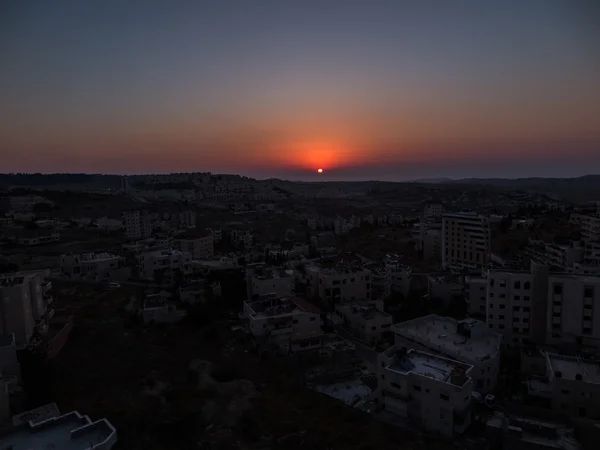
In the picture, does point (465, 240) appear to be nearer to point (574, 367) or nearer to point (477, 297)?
point (477, 297)

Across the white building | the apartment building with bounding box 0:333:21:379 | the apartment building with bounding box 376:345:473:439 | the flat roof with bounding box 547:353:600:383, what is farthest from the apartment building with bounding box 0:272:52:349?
the white building

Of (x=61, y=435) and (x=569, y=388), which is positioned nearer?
(x=61, y=435)

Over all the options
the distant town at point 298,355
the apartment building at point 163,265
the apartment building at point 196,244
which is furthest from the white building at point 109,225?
the apartment building at point 163,265

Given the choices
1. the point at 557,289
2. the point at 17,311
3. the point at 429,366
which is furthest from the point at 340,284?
the point at 17,311

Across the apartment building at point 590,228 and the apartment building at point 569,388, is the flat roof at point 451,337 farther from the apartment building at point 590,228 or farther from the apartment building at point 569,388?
the apartment building at point 590,228

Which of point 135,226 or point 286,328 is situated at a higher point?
point 135,226

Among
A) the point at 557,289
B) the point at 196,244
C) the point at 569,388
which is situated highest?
the point at 557,289
